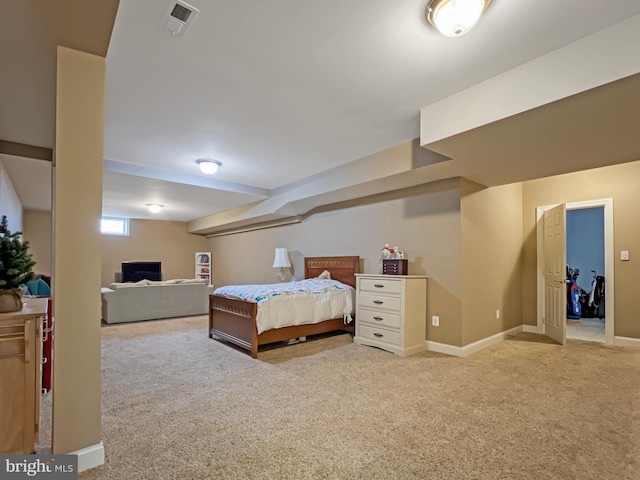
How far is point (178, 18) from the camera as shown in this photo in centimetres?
186

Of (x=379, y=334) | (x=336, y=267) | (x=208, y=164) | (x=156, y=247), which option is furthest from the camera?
(x=156, y=247)

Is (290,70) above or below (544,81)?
above

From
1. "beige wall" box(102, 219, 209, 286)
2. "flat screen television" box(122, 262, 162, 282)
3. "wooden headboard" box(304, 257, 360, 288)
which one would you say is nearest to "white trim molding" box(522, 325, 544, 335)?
"wooden headboard" box(304, 257, 360, 288)

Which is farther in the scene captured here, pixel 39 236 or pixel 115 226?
pixel 115 226

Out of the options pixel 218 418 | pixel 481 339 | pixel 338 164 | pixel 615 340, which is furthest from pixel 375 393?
pixel 615 340

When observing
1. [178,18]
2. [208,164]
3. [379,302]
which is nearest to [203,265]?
[208,164]

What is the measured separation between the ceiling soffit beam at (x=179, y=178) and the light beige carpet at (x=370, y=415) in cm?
242

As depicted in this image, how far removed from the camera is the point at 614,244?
14.7ft

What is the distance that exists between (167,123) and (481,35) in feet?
9.16

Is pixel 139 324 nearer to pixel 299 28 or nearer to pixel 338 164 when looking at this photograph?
pixel 338 164

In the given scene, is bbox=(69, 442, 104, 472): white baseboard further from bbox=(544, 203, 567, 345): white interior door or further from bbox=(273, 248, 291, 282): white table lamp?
bbox=(544, 203, 567, 345): white interior door

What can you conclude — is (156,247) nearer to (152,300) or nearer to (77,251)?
(152,300)

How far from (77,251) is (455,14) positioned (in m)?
2.35

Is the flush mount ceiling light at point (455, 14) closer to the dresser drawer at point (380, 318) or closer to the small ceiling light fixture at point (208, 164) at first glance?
the dresser drawer at point (380, 318)
